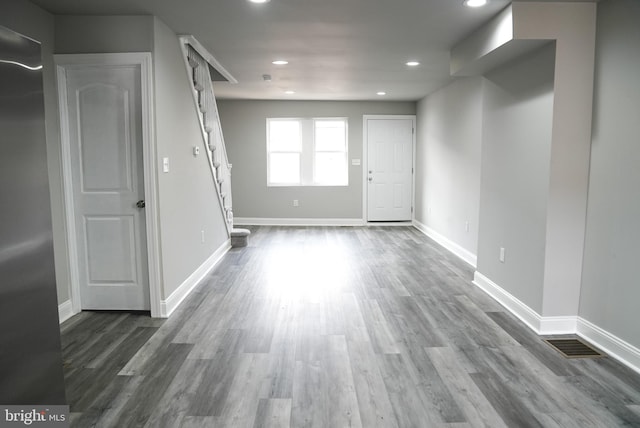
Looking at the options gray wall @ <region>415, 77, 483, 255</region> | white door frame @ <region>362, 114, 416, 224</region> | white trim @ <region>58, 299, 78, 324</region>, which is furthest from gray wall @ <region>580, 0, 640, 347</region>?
white door frame @ <region>362, 114, 416, 224</region>

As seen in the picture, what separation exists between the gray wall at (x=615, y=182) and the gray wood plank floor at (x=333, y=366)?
1.40 feet

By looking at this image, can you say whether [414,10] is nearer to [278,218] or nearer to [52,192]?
[52,192]

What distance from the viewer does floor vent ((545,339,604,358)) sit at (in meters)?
2.84

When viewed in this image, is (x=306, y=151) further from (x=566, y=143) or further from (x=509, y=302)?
(x=566, y=143)

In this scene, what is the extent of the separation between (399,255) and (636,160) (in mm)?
3424

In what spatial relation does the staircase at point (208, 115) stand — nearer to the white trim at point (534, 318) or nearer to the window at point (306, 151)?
the window at point (306, 151)

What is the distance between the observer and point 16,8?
2893 millimetres

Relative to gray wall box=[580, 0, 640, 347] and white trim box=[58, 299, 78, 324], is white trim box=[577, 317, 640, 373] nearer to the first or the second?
gray wall box=[580, 0, 640, 347]

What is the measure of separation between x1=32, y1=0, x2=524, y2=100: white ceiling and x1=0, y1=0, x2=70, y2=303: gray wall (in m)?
0.13

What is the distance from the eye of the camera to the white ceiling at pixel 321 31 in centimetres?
310

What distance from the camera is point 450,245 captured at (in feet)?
20.3

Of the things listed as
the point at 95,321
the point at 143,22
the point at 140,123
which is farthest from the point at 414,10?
the point at 95,321

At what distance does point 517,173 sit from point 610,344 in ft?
4.70

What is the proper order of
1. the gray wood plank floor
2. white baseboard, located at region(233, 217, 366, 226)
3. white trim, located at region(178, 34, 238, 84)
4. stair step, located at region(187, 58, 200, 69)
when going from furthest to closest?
white baseboard, located at region(233, 217, 366, 226)
stair step, located at region(187, 58, 200, 69)
white trim, located at region(178, 34, 238, 84)
the gray wood plank floor
